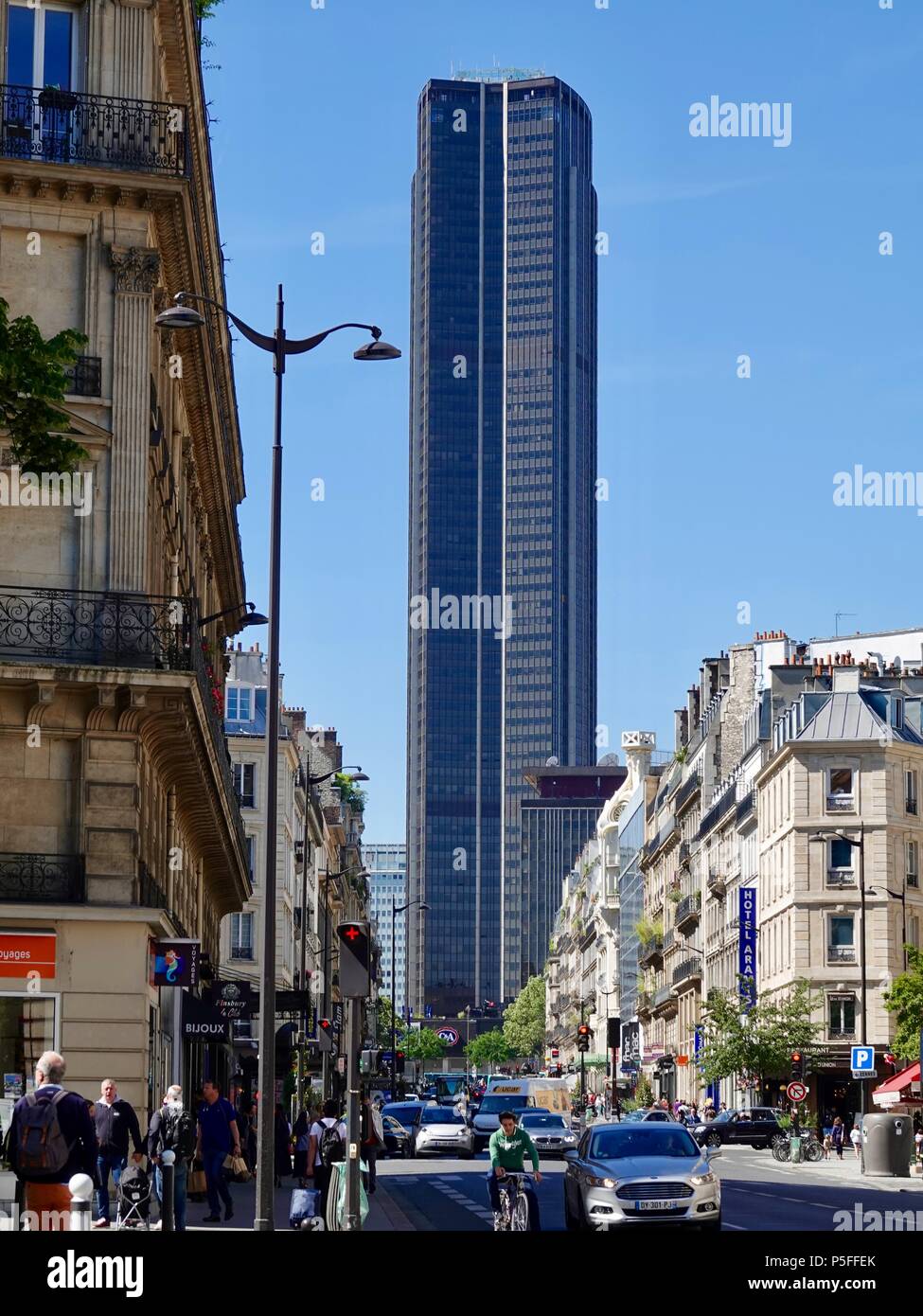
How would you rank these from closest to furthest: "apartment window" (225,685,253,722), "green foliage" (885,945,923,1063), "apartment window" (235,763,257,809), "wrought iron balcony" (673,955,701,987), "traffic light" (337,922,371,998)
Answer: "traffic light" (337,922,371,998) < "green foliage" (885,945,923,1063) < "apartment window" (235,763,257,809) < "apartment window" (225,685,253,722) < "wrought iron balcony" (673,955,701,987)

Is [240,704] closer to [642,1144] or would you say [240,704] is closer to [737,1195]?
[737,1195]

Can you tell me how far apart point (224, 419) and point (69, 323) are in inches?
654

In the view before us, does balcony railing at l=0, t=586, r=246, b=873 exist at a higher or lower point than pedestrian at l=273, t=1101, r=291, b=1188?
higher

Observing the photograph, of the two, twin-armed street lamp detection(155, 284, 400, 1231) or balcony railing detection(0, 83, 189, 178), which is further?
Result: balcony railing detection(0, 83, 189, 178)

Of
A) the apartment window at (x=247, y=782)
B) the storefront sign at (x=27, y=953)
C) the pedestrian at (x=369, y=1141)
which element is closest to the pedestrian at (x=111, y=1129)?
the storefront sign at (x=27, y=953)

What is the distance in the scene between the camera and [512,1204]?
23812mm

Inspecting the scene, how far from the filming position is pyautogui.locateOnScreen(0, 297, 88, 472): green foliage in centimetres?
2069

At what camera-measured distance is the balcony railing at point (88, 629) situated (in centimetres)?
3119

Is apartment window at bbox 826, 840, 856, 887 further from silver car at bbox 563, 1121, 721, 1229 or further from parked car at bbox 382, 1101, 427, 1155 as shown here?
silver car at bbox 563, 1121, 721, 1229

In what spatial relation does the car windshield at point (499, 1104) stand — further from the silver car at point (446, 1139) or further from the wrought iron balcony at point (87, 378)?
the wrought iron balcony at point (87, 378)

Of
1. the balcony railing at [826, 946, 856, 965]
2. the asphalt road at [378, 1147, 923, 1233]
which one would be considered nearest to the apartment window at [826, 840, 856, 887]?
the balcony railing at [826, 946, 856, 965]

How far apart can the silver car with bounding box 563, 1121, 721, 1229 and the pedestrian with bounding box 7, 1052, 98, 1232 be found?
9.72 metres

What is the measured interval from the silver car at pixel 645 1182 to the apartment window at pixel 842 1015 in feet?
195
